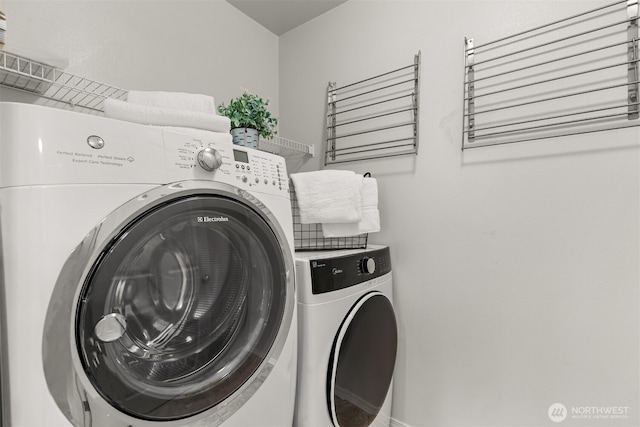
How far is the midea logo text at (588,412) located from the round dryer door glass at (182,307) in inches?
42.1

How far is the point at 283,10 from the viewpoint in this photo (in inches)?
70.8

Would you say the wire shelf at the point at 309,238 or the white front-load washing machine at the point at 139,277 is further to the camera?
the wire shelf at the point at 309,238

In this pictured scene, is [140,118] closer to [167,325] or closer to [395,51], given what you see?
[167,325]

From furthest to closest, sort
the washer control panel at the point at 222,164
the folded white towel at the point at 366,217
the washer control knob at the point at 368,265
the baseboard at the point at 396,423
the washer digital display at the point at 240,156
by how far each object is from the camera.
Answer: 1. the baseboard at the point at 396,423
2. the folded white towel at the point at 366,217
3. the washer control knob at the point at 368,265
4. the washer digital display at the point at 240,156
5. the washer control panel at the point at 222,164

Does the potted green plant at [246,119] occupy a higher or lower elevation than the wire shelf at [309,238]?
higher

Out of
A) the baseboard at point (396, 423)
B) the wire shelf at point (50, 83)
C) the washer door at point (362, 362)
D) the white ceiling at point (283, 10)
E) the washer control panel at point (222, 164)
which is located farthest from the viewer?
the white ceiling at point (283, 10)

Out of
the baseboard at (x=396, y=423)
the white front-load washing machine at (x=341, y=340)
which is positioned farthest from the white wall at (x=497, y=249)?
the white front-load washing machine at (x=341, y=340)

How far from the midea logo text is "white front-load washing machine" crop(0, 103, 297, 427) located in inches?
37.9

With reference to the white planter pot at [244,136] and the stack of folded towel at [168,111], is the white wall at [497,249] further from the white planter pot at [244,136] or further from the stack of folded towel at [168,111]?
the stack of folded towel at [168,111]

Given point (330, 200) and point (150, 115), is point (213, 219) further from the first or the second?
point (330, 200)

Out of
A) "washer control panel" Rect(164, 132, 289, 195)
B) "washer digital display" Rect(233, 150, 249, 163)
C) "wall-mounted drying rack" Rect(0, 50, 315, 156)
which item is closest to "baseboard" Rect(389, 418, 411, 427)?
"washer control panel" Rect(164, 132, 289, 195)

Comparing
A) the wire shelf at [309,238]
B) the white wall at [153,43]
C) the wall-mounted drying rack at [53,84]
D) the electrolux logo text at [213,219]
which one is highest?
the white wall at [153,43]

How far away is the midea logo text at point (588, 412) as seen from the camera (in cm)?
104

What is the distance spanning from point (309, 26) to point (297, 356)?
70.9 inches
